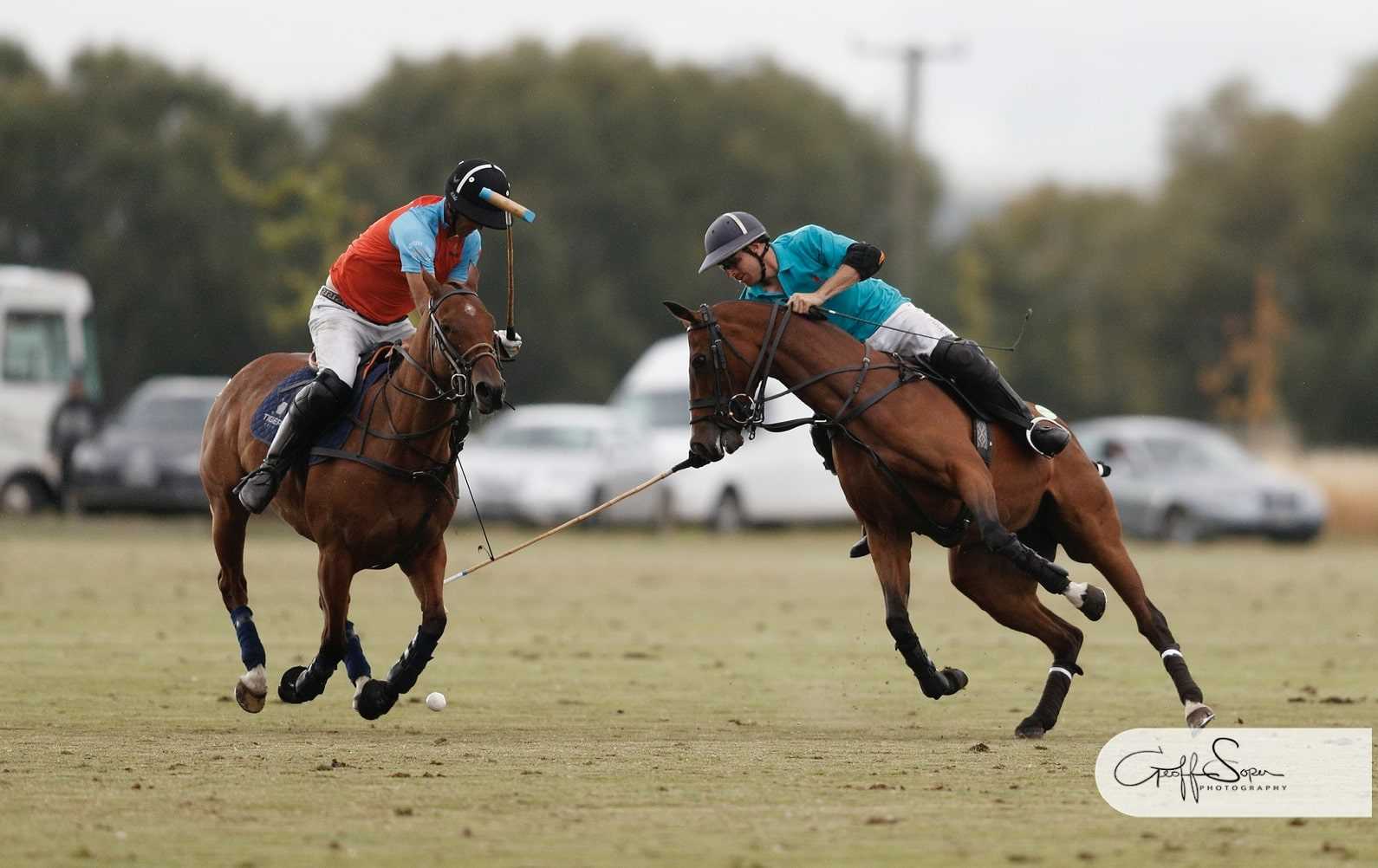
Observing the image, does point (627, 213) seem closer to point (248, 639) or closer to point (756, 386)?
point (248, 639)

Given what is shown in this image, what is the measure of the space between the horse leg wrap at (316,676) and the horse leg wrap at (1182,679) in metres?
4.17

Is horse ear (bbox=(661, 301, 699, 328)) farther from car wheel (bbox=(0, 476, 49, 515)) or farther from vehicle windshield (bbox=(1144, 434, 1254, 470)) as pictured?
car wheel (bbox=(0, 476, 49, 515))

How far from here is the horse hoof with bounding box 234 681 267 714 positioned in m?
11.5

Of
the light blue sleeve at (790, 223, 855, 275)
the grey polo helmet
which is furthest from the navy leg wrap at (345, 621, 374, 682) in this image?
the light blue sleeve at (790, 223, 855, 275)

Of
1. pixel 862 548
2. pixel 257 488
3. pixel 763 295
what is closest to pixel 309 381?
pixel 257 488

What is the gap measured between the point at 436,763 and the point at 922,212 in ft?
205

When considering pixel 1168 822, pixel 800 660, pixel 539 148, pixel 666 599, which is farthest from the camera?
pixel 539 148

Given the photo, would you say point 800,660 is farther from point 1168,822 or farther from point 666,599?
point 1168,822

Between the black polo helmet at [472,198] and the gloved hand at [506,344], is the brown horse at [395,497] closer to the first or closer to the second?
the gloved hand at [506,344]

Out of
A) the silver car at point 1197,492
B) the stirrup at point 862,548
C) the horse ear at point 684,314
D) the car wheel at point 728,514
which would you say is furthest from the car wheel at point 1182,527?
the horse ear at point 684,314

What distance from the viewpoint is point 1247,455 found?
34656 millimetres

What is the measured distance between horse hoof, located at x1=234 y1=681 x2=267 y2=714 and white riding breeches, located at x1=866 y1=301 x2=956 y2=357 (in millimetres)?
3655

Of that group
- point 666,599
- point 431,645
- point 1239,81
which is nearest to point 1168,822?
point 431,645

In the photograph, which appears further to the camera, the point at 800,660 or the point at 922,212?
the point at 922,212
